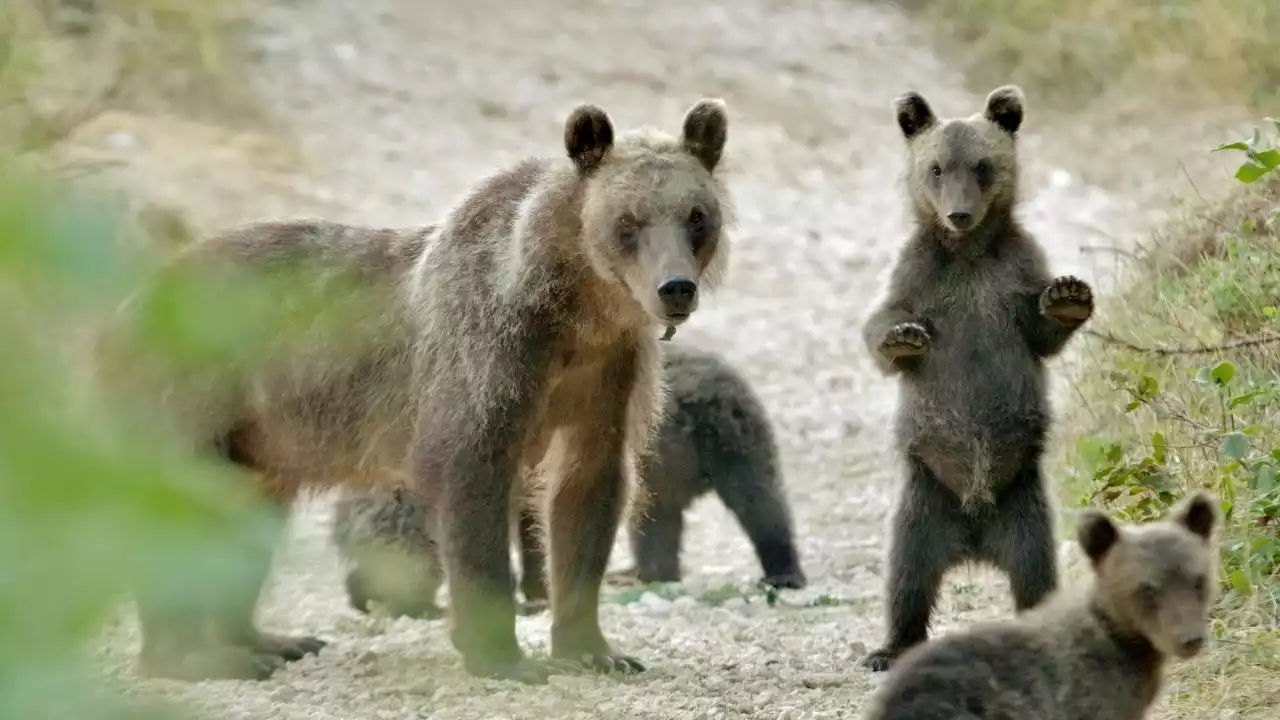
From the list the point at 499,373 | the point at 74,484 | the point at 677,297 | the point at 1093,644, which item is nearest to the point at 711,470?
the point at 499,373

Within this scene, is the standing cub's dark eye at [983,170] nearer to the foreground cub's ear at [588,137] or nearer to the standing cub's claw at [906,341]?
the standing cub's claw at [906,341]

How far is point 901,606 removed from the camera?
5434 millimetres

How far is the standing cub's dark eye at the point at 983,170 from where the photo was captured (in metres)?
5.60

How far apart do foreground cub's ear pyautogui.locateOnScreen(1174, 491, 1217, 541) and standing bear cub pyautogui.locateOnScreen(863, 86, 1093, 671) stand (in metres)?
1.07

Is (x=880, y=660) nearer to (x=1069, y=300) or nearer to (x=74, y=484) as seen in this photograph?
(x=1069, y=300)

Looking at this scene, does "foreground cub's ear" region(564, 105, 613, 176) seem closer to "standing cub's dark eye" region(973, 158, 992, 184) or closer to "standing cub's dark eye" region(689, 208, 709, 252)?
"standing cub's dark eye" region(689, 208, 709, 252)

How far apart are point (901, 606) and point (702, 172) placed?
160 cm

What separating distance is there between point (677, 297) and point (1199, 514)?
1.59 meters

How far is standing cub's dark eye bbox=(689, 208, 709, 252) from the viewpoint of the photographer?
511 cm

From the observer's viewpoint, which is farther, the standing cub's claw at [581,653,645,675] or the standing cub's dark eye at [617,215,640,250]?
the standing cub's claw at [581,653,645,675]

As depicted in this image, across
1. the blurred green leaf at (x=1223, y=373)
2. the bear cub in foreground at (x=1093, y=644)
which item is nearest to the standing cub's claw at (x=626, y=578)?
the blurred green leaf at (x=1223, y=373)

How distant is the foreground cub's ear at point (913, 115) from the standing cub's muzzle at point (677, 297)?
59.0 inches

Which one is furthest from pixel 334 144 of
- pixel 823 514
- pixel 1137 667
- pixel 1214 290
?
pixel 1137 667

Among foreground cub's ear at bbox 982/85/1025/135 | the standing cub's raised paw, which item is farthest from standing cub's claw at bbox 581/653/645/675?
foreground cub's ear at bbox 982/85/1025/135
